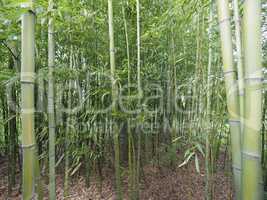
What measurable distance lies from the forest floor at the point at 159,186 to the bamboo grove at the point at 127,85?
87 mm

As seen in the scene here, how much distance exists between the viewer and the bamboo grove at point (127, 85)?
93 cm

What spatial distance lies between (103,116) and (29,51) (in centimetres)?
169

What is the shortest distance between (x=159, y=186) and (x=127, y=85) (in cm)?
145

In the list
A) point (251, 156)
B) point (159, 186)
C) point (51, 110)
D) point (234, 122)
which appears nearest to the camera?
point (251, 156)

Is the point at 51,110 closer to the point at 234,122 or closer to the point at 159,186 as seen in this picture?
the point at 234,122

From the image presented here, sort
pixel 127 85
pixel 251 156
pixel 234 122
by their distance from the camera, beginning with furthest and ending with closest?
pixel 127 85, pixel 234 122, pixel 251 156

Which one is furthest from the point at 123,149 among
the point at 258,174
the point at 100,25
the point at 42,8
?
the point at 258,174

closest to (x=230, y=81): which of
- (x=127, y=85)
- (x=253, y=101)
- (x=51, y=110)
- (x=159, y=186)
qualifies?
(x=253, y=101)

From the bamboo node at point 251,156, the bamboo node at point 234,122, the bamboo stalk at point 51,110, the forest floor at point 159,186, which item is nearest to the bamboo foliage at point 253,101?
the bamboo node at point 251,156

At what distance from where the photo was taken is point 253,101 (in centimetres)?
79

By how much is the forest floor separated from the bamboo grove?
0.09 metres

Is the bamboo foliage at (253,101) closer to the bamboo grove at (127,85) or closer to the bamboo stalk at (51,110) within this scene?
the bamboo grove at (127,85)

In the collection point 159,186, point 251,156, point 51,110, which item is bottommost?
point 159,186

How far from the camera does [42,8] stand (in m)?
1.25
